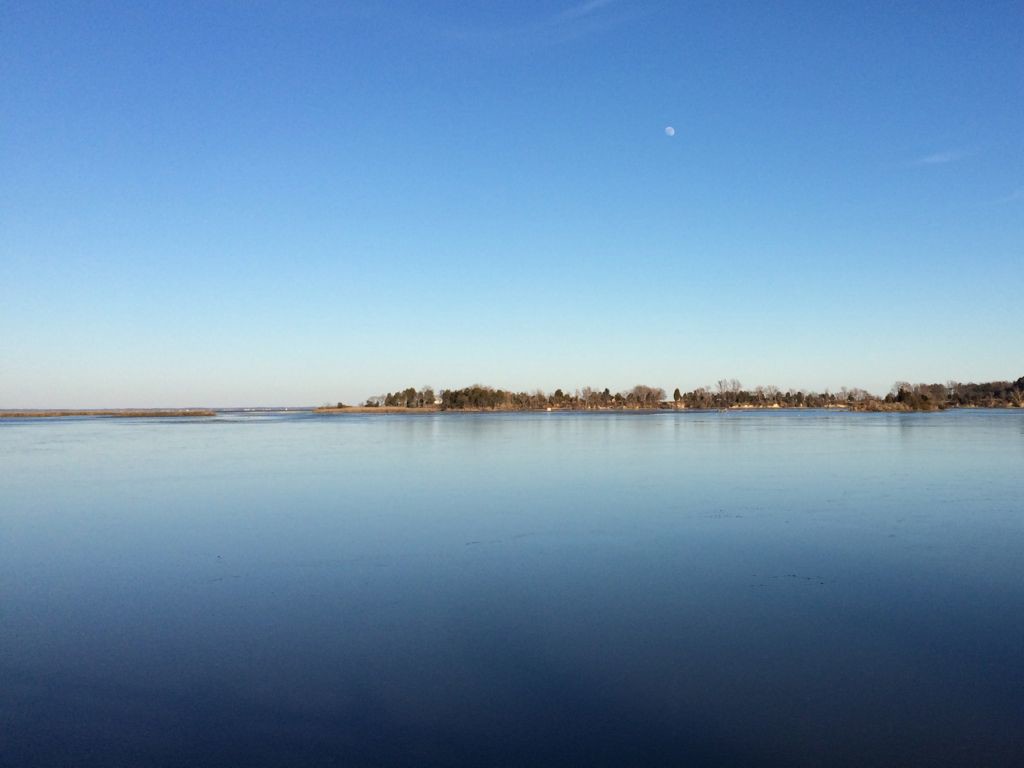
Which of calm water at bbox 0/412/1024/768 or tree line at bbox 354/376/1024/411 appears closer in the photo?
calm water at bbox 0/412/1024/768

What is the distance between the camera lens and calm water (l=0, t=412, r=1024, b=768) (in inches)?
145

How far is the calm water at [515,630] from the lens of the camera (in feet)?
12.1

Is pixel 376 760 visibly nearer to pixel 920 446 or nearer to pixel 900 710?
pixel 900 710

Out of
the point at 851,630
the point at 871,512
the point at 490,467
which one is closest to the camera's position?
the point at 851,630

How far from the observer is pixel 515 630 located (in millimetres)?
5391

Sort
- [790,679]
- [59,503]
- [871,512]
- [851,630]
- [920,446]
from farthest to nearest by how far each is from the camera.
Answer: [920,446] < [59,503] < [871,512] < [851,630] < [790,679]

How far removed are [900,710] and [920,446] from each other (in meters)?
23.3

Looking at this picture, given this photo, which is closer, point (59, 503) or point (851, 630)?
point (851, 630)

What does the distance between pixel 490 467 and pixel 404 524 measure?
8195 millimetres

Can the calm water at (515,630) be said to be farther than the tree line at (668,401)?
No

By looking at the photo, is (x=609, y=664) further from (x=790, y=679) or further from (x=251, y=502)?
(x=251, y=502)

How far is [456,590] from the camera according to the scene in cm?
652

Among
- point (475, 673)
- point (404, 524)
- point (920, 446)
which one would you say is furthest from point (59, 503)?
point (920, 446)

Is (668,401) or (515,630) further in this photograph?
(668,401)
